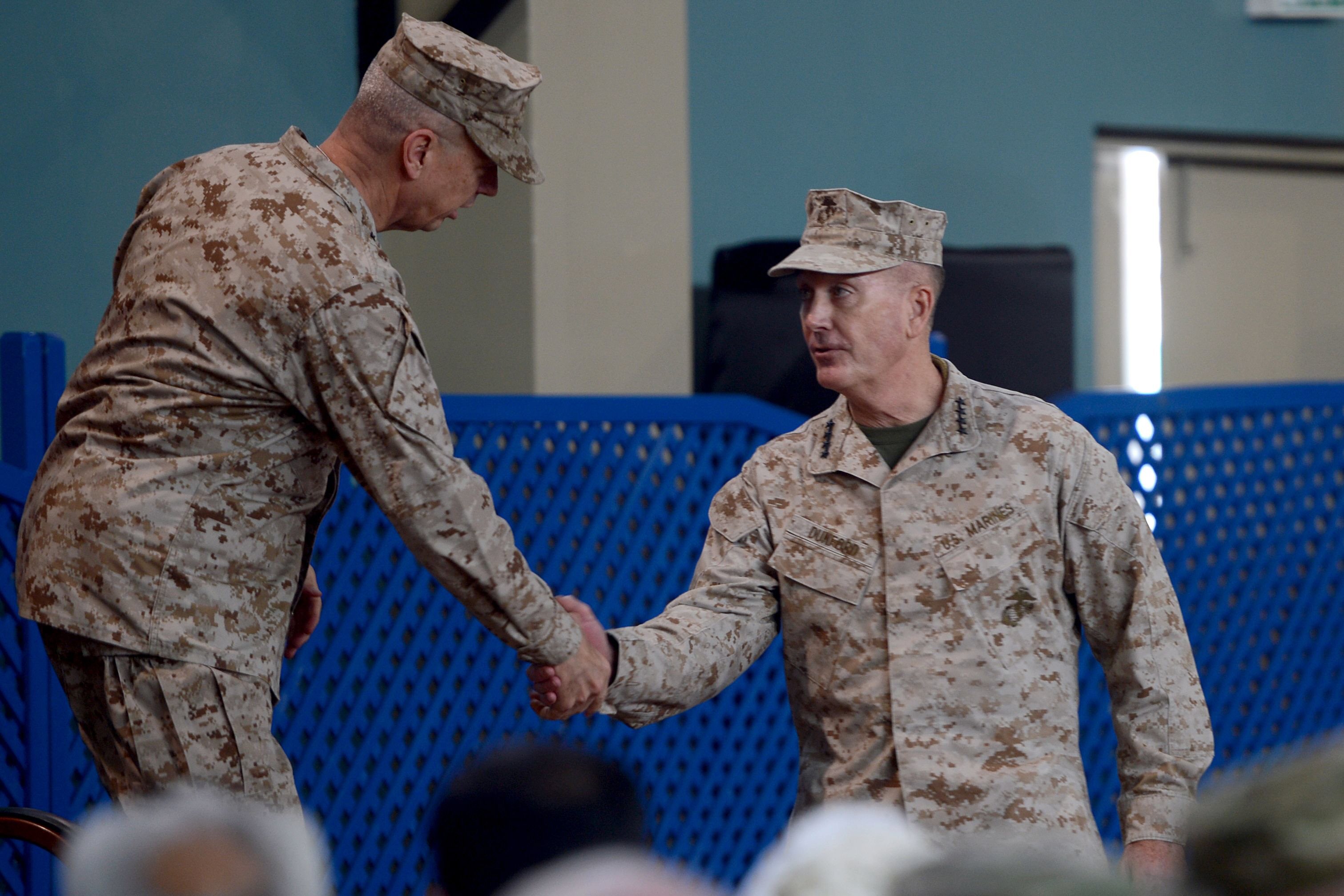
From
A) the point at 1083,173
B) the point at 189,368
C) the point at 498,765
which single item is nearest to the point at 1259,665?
the point at 1083,173

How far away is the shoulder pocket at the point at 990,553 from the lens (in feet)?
6.09

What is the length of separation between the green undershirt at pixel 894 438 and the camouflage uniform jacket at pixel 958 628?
1.3 inches

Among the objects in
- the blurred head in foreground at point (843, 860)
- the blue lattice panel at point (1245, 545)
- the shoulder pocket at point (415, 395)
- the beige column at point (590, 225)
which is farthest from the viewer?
the beige column at point (590, 225)

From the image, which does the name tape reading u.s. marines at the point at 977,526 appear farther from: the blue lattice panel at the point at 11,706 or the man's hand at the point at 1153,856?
the blue lattice panel at the point at 11,706

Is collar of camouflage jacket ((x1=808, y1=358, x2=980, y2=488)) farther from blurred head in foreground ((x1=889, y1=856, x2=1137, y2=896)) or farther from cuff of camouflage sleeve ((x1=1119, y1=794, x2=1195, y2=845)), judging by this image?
blurred head in foreground ((x1=889, y1=856, x2=1137, y2=896))

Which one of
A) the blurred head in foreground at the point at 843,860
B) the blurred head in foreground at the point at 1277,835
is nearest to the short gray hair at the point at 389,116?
the blurred head in foreground at the point at 843,860

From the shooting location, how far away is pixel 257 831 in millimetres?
557

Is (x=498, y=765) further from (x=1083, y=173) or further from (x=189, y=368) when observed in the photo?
(x=1083, y=173)

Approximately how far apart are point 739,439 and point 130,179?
2.40 m

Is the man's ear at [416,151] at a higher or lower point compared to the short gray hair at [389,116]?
lower

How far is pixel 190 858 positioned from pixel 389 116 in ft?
5.07

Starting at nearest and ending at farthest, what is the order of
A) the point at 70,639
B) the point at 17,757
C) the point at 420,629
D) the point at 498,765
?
the point at 498,765
the point at 70,639
the point at 17,757
the point at 420,629

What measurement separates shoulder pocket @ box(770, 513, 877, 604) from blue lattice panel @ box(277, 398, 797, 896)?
1.00 m

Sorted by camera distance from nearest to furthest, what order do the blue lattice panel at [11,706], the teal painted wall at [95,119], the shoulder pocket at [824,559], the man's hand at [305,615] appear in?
the shoulder pocket at [824,559] < the man's hand at [305,615] < the blue lattice panel at [11,706] < the teal painted wall at [95,119]
